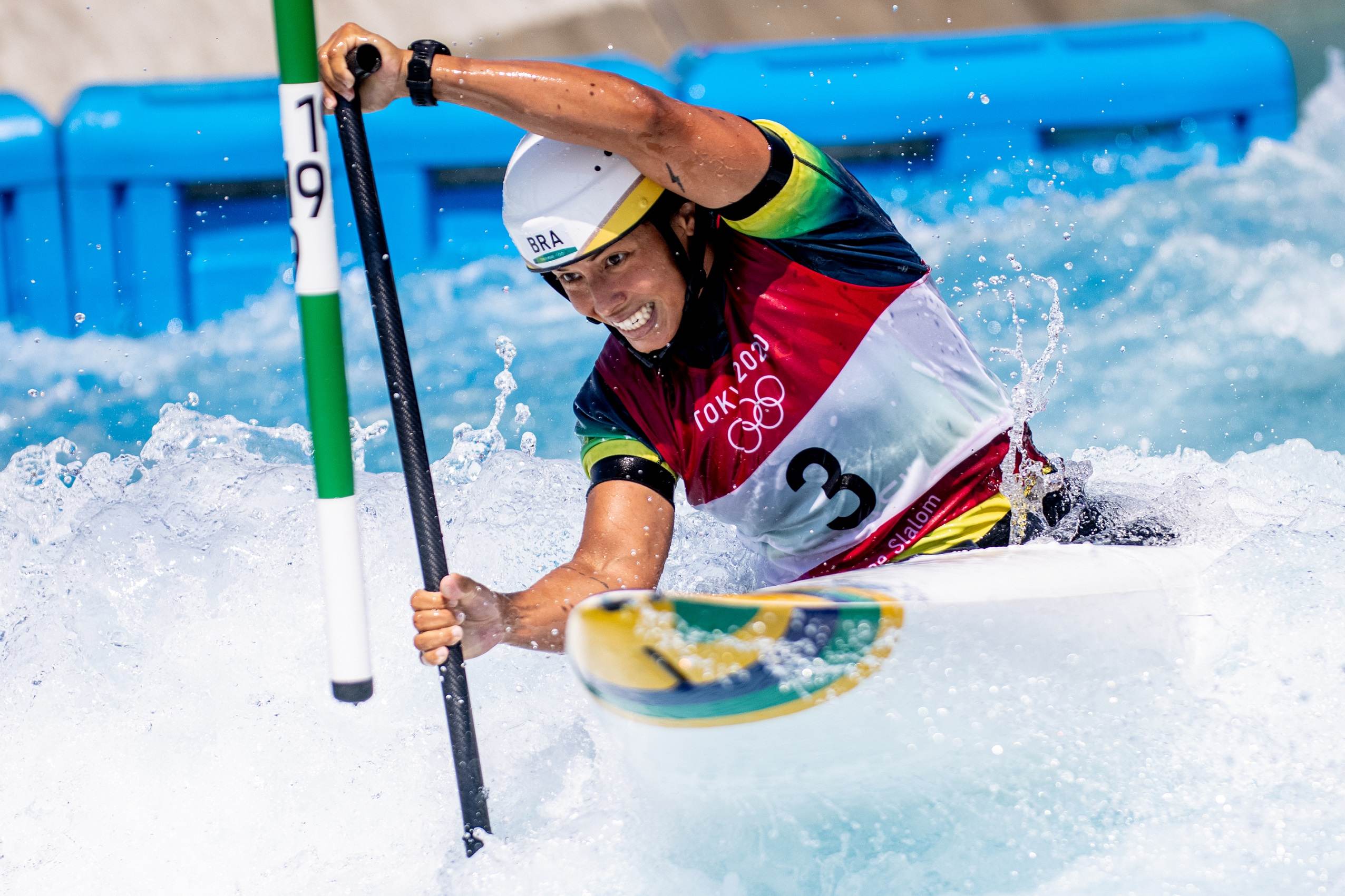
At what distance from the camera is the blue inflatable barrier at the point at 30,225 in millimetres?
5000

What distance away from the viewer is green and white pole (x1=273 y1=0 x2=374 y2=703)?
1.85 metres

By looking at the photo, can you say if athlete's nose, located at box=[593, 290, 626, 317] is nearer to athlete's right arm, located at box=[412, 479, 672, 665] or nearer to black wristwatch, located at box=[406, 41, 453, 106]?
athlete's right arm, located at box=[412, 479, 672, 665]

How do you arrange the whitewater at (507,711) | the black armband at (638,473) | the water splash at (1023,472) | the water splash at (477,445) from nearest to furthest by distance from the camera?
the whitewater at (507,711) → the black armband at (638,473) → the water splash at (1023,472) → the water splash at (477,445)

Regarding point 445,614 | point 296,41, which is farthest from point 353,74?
point 445,614

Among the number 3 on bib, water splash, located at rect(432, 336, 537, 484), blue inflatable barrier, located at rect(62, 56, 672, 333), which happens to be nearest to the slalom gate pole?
the number 3 on bib

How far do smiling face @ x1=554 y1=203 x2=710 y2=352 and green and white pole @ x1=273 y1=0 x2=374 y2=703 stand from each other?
431 millimetres

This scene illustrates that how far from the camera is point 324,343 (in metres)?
1.91

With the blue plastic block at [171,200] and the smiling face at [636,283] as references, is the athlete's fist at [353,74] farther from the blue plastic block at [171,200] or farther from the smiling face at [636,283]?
the blue plastic block at [171,200]

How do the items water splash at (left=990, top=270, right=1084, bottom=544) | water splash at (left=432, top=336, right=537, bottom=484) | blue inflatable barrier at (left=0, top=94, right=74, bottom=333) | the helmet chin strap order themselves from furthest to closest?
blue inflatable barrier at (left=0, top=94, right=74, bottom=333) < water splash at (left=432, top=336, right=537, bottom=484) < water splash at (left=990, top=270, right=1084, bottom=544) < the helmet chin strap

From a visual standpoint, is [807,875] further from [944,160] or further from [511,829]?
[944,160]

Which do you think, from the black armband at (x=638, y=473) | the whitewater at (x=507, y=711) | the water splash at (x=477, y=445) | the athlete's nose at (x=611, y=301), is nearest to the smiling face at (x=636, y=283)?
the athlete's nose at (x=611, y=301)

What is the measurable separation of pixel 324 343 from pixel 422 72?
407 millimetres

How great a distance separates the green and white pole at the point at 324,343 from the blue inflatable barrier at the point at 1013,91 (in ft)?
11.1

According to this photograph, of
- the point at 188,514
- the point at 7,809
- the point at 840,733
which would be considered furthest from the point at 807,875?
the point at 188,514
